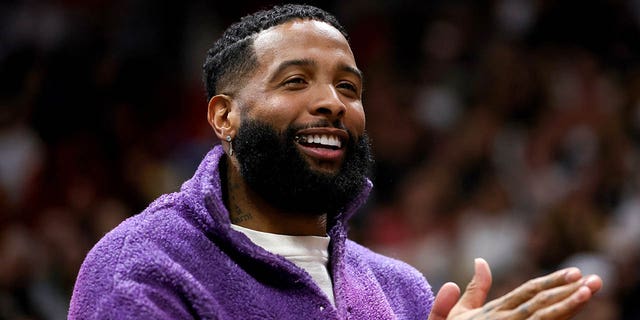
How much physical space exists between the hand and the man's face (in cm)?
33

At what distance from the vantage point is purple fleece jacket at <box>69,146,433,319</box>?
6.12ft

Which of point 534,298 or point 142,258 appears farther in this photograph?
point 142,258

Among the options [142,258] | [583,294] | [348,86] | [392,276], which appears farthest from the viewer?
[392,276]

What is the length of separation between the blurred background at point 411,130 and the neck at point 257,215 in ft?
5.37

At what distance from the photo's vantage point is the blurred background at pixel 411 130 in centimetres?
417

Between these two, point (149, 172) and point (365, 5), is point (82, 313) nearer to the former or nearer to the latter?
point (149, 172)

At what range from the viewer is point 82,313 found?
1904 millimetres

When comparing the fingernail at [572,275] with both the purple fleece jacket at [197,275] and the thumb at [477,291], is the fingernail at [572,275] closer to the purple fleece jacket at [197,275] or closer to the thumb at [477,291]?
the thumb at [477,291]

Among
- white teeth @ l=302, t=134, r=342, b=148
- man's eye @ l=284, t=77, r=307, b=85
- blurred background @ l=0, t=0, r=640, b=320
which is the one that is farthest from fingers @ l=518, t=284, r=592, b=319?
blurred background @ l=0, t=0, r=640, b=320

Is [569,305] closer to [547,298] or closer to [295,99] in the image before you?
[547,298]

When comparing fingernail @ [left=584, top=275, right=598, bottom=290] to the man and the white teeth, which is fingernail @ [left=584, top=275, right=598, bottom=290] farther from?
the white teeth

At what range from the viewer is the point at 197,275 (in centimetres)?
193

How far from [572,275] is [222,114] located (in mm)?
777

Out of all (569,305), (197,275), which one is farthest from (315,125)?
(569,305)
